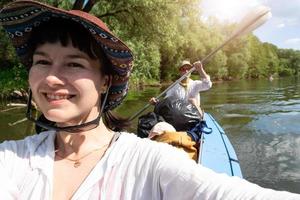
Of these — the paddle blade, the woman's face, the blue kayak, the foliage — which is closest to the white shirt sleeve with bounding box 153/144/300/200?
the woman's face

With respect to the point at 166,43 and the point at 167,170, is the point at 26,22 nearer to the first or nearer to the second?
the point at 167,170

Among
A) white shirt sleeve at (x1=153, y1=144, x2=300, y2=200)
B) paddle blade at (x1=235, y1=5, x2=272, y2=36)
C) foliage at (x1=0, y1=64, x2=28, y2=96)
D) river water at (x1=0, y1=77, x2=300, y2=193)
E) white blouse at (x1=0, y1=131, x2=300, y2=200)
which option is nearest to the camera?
white shirt sleeve at (x1=153, y1=144, x2=300, y2=200)

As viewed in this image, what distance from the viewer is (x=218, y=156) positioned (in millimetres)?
4629

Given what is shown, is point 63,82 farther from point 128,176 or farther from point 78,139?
point 128,176

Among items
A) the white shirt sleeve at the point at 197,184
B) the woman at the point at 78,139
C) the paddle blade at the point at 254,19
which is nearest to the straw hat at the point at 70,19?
the woman at the point at 78,139

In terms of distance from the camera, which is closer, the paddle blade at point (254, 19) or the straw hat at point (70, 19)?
the straw hat at point (70, 19)

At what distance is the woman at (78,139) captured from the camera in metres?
1.14

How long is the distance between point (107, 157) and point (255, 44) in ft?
266

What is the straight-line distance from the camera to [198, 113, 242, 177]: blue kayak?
4.23m

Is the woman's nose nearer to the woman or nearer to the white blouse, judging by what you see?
the woman

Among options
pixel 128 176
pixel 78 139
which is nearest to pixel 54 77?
pixel 78 139

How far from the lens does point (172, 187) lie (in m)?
1.10

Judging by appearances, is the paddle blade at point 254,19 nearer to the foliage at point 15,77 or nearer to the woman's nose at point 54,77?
the woman's nose at point 54,77

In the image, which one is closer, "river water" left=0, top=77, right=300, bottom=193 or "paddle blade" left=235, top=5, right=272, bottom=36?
"paddle blade" left=235, top=5, right=272, bottom=36
